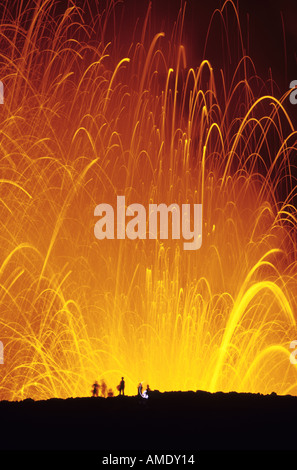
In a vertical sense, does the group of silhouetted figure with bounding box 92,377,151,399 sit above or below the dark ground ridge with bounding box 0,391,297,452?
above

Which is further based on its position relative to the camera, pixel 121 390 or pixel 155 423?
pixel 121 390

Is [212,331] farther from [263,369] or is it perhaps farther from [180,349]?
[263,369]

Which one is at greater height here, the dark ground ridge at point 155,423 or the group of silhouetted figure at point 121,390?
the group of silhouetted figure at point 121,390

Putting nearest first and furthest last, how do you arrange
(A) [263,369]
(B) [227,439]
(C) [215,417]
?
1. (B) [227,439]
2. (C) [215,417]
3. (A) [263,369]

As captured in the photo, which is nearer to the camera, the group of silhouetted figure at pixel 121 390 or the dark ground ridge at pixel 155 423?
the dark ground ridge at pixel 155 423

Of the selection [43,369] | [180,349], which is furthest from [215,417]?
[43,369]

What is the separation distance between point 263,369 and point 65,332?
16245mm

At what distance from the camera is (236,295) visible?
41.2 m

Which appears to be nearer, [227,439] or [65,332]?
[227,439]

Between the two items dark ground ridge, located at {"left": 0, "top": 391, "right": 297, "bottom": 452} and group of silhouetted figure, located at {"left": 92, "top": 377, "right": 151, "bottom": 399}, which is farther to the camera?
group of silhouetted figure, located at {"left": 92, "top": 377, "right": 151, "bottom": 399}

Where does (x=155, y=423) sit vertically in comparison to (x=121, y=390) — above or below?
below
